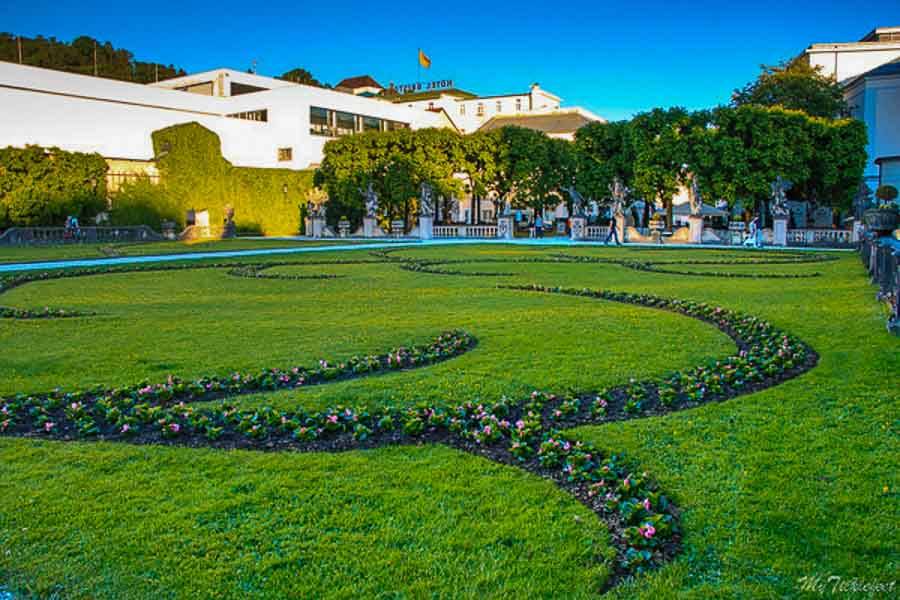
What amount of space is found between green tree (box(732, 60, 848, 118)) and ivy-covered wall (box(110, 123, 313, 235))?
99.9ft

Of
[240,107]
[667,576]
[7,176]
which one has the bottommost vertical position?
[667,576]

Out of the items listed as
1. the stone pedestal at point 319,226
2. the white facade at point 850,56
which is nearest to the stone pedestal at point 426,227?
the stone pedestal at point 319,226

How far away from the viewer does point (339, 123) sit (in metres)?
63.4

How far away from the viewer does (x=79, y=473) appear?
195 inches

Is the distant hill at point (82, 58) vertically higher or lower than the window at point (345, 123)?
higher

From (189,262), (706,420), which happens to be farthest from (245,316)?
(189,262)

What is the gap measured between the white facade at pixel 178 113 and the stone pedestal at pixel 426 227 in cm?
1782

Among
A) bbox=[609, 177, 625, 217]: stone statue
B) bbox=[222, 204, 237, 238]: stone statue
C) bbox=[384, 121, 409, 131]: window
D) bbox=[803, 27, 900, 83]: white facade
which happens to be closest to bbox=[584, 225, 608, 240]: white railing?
bbox=[609, 177, 625, 217]: stone statue

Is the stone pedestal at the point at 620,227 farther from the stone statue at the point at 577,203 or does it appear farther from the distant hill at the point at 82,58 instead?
the distant hill at the point at 82,58

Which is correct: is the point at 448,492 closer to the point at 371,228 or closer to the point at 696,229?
the point at 696,229

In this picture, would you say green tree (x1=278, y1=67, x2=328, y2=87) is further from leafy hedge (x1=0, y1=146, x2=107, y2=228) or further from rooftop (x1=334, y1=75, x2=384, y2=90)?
leafy hedge (x1=0, y1=146, x2=107, y2=228)

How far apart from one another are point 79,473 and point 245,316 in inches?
269

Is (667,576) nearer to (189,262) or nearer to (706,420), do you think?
(706,420)

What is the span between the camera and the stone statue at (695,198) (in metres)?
38.6
